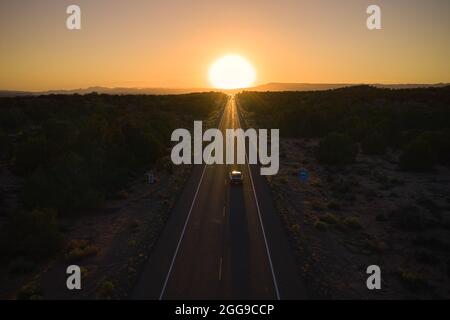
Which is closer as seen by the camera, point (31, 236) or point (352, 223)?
point (31, 236)

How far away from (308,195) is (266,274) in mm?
16954

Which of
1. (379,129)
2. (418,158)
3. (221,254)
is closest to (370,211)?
(221,254)

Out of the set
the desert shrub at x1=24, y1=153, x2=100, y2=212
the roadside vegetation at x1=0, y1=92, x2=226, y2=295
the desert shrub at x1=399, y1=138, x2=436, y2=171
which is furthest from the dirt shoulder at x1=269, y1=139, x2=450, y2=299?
the desert shrub at x1=24, y1=153, x2=100, y2=212

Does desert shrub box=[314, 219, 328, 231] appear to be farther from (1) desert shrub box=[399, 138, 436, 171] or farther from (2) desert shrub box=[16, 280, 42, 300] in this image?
(1) desert shrub box=[399, 138, 436, 171]

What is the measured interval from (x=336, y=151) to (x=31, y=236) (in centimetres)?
3792

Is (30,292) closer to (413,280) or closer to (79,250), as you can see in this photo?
(79,250)

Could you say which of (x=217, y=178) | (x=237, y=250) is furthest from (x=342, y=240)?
(x=217, y=178)

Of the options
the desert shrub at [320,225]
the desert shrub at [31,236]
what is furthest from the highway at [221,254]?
the desert shrub at [31,236]

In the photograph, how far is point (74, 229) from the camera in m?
27.3

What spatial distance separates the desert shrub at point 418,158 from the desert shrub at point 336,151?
20.5ft

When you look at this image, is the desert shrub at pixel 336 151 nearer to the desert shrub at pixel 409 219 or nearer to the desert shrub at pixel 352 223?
the desert shrub at pixel 409 219

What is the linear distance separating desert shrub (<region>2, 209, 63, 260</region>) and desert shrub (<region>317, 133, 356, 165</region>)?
117 ft

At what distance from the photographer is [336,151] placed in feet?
167

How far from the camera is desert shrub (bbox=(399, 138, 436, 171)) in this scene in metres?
46.1
